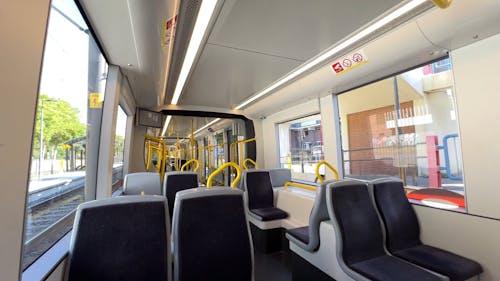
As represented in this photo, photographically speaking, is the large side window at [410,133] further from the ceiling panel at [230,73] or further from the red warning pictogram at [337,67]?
the ceiling panel at [230,73]

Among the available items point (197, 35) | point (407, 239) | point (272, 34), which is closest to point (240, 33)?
point (272, 34)

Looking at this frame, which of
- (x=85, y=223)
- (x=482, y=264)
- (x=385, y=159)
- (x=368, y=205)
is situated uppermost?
(x=385, y=159)

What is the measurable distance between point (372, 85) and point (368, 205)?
1.80 metres

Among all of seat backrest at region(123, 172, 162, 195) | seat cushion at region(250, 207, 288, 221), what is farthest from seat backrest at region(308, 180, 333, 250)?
seat backrest at region(123, 172, 162, 195)

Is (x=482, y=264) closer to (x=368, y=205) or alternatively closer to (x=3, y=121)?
(x=368, y=205)

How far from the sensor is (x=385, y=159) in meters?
2.92

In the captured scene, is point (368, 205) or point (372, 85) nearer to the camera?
point (368, 205)

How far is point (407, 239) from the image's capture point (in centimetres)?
199

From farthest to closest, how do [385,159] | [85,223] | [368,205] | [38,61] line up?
[385,159] → [368,205] → [85,223] → [38,61]

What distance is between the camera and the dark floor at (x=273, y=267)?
2.27 m

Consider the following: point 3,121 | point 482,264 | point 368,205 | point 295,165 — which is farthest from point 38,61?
point 295,165

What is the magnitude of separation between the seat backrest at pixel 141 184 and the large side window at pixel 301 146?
8.90 feet

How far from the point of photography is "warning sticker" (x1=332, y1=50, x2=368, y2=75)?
7.47 ft

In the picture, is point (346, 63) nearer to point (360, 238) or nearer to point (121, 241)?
point (360, 238)
